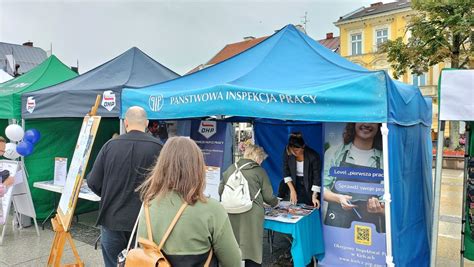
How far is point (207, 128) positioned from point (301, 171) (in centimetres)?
136

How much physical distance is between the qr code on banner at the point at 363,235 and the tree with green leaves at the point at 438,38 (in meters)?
13.6

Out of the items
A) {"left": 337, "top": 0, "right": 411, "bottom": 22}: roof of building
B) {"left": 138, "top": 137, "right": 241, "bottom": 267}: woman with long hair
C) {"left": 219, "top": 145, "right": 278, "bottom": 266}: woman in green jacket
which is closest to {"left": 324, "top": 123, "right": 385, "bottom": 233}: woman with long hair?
{"left": 219, "top": 145, "right": 278, "bottom": 266}: woman in green jacket

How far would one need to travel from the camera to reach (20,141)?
212 inches

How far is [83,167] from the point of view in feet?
12.4

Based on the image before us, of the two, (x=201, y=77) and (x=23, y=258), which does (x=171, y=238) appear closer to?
(x=201, y=77)

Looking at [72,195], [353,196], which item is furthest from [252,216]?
[72,195]

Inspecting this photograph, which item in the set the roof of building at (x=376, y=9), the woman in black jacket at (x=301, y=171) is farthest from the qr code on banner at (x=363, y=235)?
the roof of building at (x=376, y=9)

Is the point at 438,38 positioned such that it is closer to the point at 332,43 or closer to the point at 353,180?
the point at 353,180

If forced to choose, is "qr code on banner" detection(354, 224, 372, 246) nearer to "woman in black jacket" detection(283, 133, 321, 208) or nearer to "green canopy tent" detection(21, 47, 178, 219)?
"woman in black jacket" detection(283, 133, 321, 208)

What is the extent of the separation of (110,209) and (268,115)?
4.88ft

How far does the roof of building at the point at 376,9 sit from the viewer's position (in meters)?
28.4

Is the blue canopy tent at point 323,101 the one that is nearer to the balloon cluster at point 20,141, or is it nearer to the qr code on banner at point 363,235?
the qr code on banner at point 363,235

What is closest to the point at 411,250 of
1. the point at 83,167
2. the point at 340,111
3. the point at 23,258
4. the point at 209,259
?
the point at 340,111

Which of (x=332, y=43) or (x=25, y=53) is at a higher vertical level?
(x=332, y=43)
